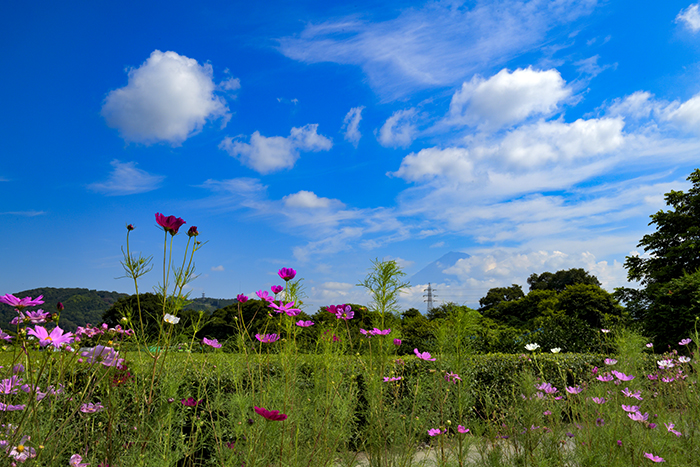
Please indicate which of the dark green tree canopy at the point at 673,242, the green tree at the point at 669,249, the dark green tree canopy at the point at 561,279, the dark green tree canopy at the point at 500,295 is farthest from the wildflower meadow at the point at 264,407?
the dark green tree canopy at the point at 561,279

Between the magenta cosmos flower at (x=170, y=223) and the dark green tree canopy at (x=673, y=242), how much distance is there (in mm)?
18682

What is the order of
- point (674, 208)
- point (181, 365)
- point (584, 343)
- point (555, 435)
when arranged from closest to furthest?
point (555, 435) < point (181, 365) < point (584, 343) < point (674, 208)

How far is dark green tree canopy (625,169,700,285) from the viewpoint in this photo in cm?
1518

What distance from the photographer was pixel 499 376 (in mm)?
5734

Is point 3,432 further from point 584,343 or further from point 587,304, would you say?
point 587,304

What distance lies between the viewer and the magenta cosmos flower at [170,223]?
176 centimetres

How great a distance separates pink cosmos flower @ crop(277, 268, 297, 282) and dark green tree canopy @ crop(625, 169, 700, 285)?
59.2 feet

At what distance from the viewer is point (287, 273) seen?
219 cm

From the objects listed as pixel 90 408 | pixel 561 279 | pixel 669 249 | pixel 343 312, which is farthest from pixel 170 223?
pixel 561 279

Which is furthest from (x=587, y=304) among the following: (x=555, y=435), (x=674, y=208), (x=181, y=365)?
(x=181, y=365)

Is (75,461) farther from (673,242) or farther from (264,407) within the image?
(673,242)

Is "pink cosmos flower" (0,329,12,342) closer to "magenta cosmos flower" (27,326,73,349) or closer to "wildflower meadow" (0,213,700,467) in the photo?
"wildflower meadow" (0,213,700,467)

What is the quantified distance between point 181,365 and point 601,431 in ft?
9.29

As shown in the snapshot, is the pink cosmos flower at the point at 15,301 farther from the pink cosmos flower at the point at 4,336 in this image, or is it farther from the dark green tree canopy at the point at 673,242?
the dark green tree canopy at the point at 673,242
